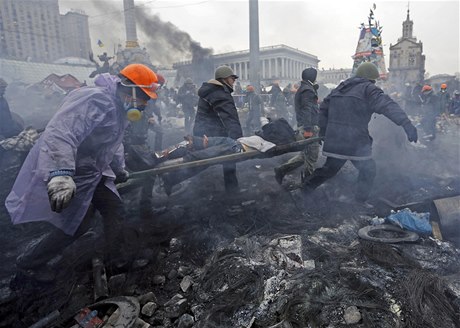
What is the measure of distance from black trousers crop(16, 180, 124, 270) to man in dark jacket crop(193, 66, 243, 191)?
1896 mm

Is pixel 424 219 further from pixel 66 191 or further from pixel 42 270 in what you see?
pixel 42 270

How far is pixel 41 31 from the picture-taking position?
5550 centimetres

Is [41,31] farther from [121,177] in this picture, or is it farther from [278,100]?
[121,177]

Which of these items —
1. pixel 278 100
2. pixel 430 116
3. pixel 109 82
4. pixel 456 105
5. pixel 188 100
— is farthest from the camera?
pixel 456 105

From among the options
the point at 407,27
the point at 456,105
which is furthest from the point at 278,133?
the point at 407,27

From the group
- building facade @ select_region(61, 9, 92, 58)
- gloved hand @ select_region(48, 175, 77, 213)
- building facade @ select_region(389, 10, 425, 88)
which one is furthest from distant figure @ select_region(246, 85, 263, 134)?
building facade @ select_region(61, 9, 92, 58)

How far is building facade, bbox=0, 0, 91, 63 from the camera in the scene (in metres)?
52.5

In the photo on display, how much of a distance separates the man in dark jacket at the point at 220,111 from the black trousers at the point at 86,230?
6.22 feet

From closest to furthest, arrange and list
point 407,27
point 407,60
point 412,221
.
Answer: point 412,221, point 407,60, point 407,27

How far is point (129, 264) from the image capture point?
9.75 ft

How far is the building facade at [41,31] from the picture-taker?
52531 millimetres

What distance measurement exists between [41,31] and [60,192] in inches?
2638

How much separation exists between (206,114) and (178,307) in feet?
9.23

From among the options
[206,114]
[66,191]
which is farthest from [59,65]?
[66,191]
